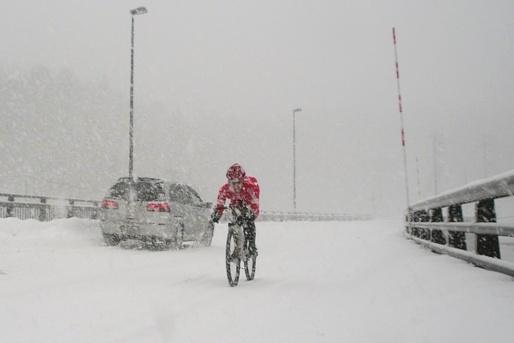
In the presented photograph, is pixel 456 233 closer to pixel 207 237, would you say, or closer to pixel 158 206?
pixel 158 206

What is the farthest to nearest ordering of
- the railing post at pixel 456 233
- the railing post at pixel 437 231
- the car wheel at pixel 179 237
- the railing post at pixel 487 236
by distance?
the car wheel at pixel 179 237
the railing post at pixel 437 231
the railing post at pixel 456 233
the railing post at pixel 487 236

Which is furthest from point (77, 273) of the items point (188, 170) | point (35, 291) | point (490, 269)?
point (188, 170)

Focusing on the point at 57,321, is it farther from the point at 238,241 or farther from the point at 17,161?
the point at 17,161

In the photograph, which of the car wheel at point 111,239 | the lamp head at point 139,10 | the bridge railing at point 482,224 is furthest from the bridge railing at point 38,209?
the bridge railing at point 482,224

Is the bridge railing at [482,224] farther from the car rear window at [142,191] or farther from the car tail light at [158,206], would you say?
the car rear window at [142,191]

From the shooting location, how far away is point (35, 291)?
22.9 ft

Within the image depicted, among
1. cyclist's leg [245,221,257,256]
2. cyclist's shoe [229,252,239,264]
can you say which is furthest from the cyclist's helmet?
cyclist's shoe [229,252,239,264]

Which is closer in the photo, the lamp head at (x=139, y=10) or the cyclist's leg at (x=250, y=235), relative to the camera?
the cyclist's leg at (x=250, y=235)

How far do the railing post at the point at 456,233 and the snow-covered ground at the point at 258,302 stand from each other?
0.59 m

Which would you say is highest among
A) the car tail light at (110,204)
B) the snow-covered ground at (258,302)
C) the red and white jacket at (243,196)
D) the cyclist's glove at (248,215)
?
the car tail light at (110,204)

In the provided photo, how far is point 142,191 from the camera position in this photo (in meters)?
13.4

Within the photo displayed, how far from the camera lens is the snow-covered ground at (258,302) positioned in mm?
4480

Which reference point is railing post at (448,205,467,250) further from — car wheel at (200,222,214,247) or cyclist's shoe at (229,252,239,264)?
car wheel at (200,222,214,247)

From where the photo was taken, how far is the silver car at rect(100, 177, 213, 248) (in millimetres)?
12969
